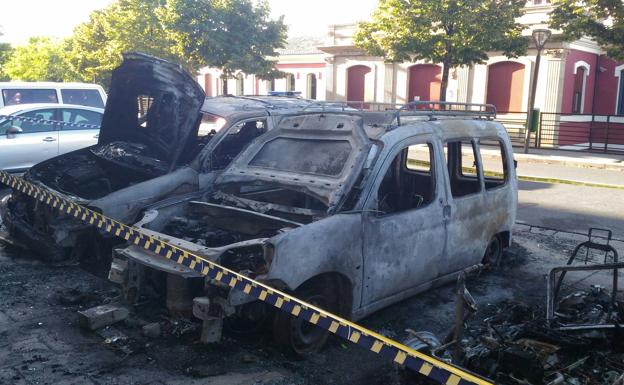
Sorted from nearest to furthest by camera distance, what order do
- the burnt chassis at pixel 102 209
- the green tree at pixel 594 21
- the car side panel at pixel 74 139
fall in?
the burnt chassis at pixel 102 209 → the car side panel at pixel 74 139 → the green tree at pixel 594 21

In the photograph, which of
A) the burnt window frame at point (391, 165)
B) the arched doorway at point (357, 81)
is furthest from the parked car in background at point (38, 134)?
the arched doorway at point (357, 81)

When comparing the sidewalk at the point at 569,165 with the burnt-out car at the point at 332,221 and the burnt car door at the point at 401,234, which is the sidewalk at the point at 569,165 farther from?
the burnt car door at the point at 401,234

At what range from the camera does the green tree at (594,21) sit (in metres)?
17.6

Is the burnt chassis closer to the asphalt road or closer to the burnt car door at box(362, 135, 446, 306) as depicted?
the burnt car door at box(362, 135, 446, 306)

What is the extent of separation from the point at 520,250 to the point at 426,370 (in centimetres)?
521

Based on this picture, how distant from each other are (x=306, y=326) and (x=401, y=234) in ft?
3.54

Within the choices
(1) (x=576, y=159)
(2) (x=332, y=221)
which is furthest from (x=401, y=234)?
(1) (x=576, y=159)

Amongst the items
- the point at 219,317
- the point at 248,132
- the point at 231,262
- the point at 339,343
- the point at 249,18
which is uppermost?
the point at 249,18

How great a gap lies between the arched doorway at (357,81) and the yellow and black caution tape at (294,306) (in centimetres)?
2568

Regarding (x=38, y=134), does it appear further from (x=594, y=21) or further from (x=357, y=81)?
(x=357, y=81)

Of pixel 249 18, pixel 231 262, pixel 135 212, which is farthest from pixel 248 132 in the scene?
pixel 249 18

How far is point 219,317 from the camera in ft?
12.8

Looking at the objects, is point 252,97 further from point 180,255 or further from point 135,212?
point 180,255

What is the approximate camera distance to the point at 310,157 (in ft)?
16.9
